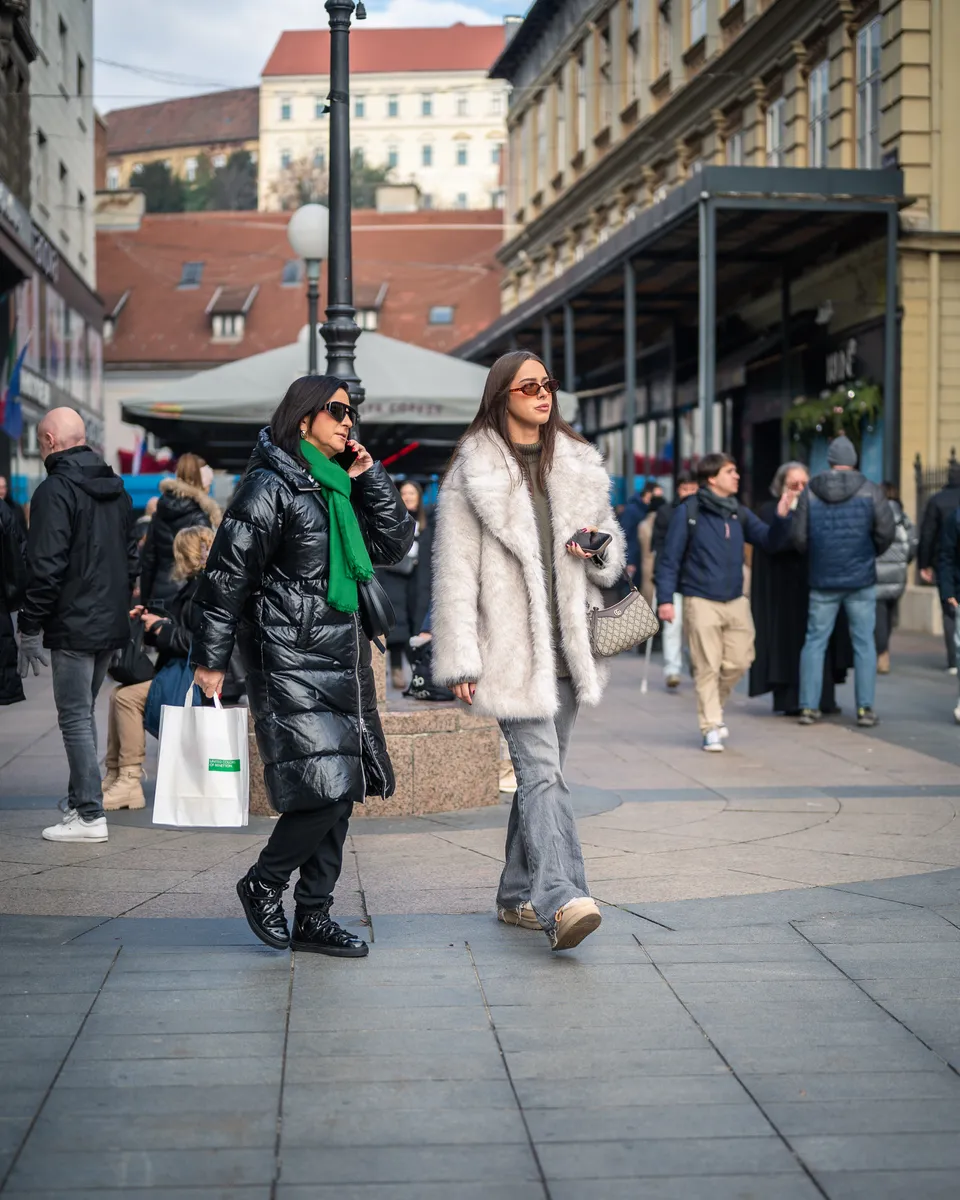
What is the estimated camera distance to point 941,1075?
4.26 meters

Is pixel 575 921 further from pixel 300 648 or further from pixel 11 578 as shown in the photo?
pixel 11 578

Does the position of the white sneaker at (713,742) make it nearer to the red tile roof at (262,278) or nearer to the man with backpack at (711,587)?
the man with backpack at (711,587)

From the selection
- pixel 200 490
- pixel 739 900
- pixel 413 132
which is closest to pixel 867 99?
pixel 200 490

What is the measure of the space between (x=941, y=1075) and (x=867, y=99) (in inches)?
825

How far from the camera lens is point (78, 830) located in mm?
Result: 7574

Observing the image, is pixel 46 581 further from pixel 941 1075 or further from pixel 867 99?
pixel 867 99

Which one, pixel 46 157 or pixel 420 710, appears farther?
pixel 46 157

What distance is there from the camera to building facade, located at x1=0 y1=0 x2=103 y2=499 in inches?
1139

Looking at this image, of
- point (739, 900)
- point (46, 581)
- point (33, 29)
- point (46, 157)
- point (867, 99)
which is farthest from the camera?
point (46, 157)

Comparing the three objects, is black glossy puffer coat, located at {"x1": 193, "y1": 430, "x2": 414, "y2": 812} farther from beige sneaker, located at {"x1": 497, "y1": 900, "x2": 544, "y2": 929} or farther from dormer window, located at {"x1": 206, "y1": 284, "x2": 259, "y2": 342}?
dormer window, located at {"x1": 206, "y1": 284, "x2": 259, "y2": 342}

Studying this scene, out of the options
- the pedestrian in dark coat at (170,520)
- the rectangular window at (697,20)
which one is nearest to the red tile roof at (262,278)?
the rectangular window at (697,20)

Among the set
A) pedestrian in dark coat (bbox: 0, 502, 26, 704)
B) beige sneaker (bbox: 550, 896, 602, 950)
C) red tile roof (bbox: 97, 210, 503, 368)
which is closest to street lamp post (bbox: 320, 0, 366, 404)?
pedestrian in dark coat (bbox: 0, 502, 26, 704)

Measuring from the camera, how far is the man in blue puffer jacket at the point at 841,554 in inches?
480

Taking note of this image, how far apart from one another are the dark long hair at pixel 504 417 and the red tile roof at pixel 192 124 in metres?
123
